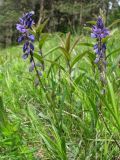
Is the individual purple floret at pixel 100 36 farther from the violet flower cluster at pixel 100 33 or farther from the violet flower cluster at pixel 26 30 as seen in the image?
the violet flower cluster at pixel 26 30

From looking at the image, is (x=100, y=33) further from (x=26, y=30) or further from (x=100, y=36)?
(x=26, y=30)

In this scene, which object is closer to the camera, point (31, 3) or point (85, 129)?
point (85, 129)

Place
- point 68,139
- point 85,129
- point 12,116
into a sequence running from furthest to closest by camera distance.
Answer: point 12,116
point 68,139
point 85,129

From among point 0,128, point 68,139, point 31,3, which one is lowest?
point 68,139

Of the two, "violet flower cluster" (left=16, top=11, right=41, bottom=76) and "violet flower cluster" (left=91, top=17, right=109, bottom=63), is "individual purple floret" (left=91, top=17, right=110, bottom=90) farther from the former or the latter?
"violet flower cluster" (left=16, top=11, right=41, bottom=76)

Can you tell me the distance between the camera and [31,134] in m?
1.77

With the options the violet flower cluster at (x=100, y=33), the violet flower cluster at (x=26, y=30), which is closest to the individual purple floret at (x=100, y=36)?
the violet flower cluster at (x=100, y=33)

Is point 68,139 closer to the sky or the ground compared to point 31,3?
closer to the ground

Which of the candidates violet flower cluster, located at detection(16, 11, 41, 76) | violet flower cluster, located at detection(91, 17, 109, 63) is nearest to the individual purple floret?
violet flower cluster, located at detection(91, 17, 109, 63)

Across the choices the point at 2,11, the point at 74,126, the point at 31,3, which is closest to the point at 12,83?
the point at 74,126

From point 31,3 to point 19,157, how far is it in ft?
55.9

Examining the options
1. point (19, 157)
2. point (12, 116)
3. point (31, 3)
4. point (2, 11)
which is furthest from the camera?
point (2, 11)

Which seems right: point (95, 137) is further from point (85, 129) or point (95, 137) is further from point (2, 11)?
point (2, 11)

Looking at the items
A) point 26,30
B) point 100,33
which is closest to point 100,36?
point 100,33
